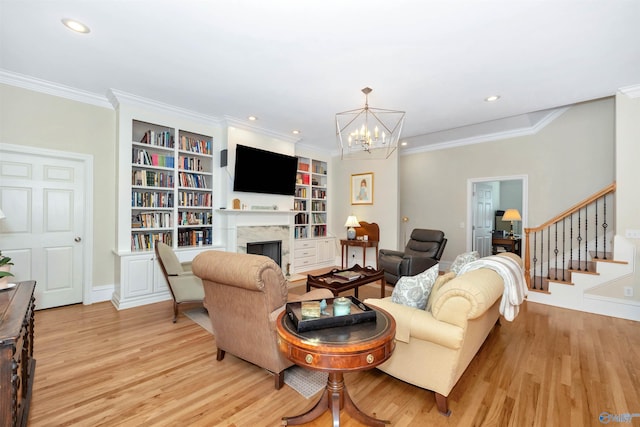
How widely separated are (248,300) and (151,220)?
3006 mm

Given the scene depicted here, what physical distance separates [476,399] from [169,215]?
440cm

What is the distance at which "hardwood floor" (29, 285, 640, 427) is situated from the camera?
5.90 feet

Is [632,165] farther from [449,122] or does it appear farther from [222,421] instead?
[222,421]

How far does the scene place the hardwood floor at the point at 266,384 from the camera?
1799 mm

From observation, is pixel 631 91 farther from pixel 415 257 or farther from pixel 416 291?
pixel 416 291

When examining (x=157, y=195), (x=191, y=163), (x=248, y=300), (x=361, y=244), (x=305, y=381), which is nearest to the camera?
(x=248, y=300)

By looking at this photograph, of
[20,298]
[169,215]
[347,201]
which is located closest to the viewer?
[20,298]

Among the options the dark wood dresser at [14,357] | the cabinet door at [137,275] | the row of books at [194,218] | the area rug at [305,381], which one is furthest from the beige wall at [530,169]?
the dark wood dresser at [14,357]

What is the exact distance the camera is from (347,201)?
674cm

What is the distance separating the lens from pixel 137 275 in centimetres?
386

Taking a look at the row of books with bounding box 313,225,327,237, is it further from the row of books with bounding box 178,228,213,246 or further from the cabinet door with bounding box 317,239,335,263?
the row of books with bounding box 178,228,213,246

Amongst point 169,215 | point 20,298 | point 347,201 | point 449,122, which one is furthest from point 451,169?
point 20,298

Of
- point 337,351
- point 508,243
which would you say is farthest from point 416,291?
point 508,243

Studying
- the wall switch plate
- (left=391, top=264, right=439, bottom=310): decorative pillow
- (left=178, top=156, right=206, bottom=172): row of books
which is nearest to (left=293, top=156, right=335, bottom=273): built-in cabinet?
(left=178, top=156, right=206, bottom=172): row of books
